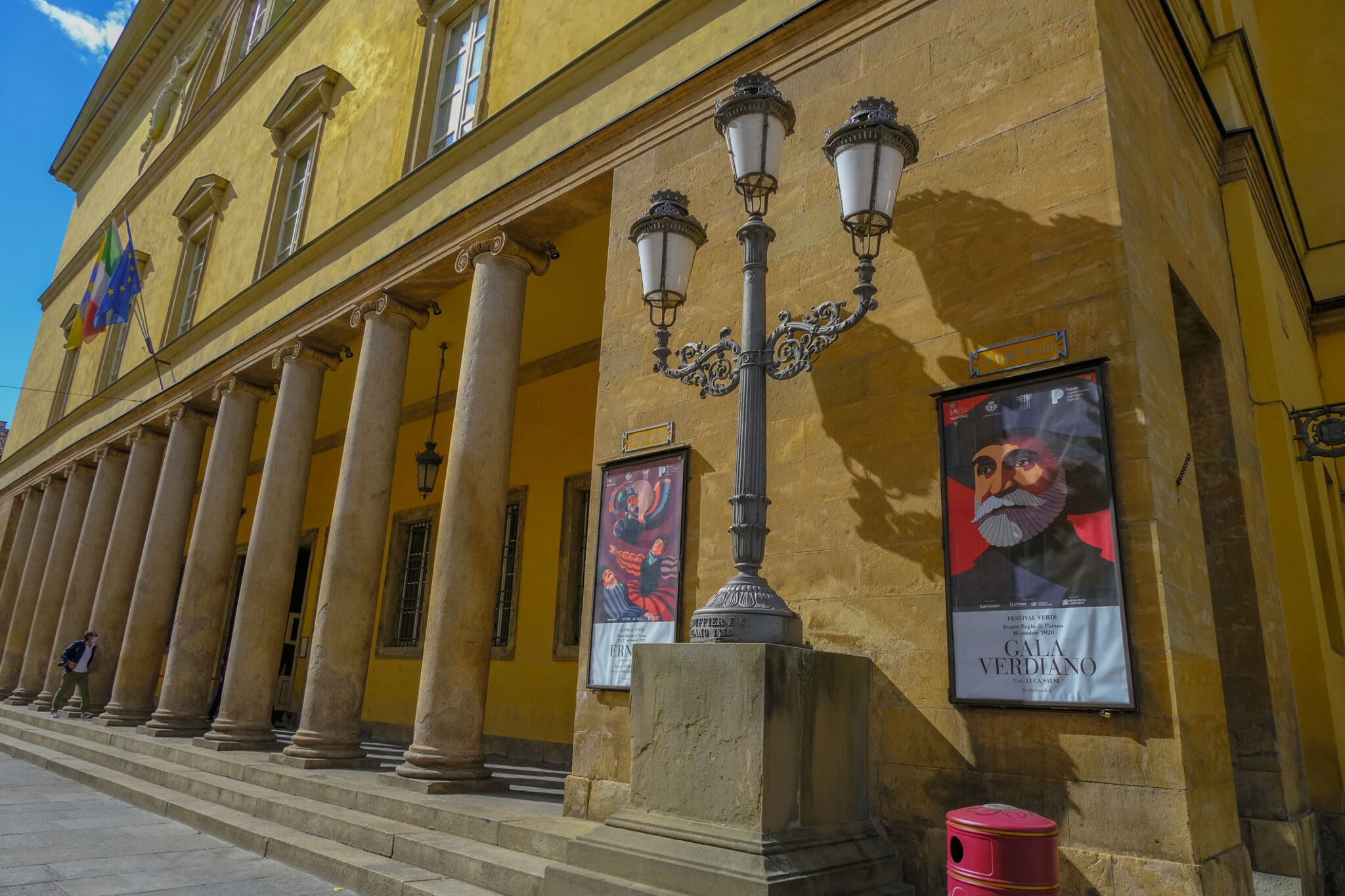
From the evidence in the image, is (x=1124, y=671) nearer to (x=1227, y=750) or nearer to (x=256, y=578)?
(x=1227, y=750)

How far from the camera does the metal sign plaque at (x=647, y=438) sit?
20.6ft

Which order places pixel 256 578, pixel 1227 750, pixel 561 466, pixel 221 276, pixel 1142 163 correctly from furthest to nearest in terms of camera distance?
pixel 221 276, pixel 561 466, pixel 256 578, pixel 1142 163, pixel 1227 750

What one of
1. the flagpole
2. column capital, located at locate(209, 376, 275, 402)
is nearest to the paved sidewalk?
column capital, located at locate(209, 376, 275, 402)

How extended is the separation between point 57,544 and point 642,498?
53.9ft

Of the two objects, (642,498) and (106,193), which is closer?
(642,498)

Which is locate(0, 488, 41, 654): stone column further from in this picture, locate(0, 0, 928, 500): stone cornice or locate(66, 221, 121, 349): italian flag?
locate(0, 0, 928, 500): stone cornice

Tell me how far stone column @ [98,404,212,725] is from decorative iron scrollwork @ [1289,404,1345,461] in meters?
13.9

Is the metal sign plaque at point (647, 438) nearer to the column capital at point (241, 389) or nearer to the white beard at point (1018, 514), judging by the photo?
the white beard at point (1018, 514)

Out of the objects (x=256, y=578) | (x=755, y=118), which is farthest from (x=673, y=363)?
(x=256, y=578)

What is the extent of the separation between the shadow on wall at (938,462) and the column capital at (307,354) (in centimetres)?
782

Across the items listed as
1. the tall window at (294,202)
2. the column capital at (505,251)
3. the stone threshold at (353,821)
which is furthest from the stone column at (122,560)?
the column capital at (505,251)

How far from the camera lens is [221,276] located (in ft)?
48.3

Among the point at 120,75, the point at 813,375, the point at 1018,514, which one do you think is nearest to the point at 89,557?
the point at 120,75

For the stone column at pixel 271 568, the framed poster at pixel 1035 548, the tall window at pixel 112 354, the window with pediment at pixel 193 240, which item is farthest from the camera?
the tall window at pixel 112 354
